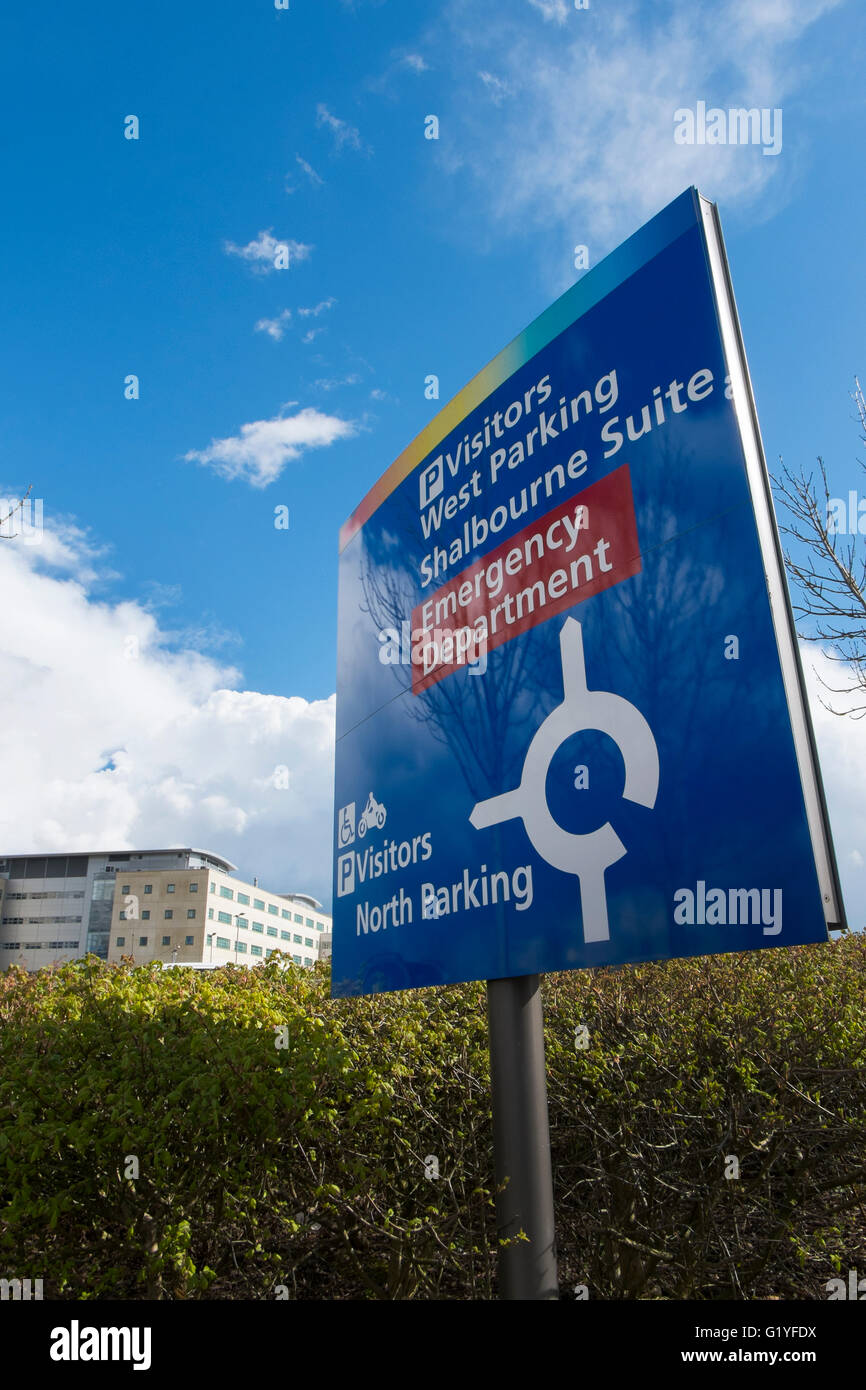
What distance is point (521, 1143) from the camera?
354 centimetres

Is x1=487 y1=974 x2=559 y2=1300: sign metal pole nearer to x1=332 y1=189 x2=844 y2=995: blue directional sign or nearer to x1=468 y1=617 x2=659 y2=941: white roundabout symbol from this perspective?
x1=332 y1=189 x2=844 y2=995: blue directional sign

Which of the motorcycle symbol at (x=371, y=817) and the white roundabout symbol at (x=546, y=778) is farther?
the motorcycle symbol at (x=371, y=817)

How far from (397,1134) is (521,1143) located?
1.44 m

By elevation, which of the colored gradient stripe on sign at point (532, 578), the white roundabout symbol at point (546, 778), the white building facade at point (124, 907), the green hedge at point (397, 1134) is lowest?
the green hedge at point (397, 1134)

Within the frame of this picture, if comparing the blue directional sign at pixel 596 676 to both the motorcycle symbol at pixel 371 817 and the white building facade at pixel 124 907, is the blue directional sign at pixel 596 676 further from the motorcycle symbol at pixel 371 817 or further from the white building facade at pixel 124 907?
the white building facade at pixel 124 907

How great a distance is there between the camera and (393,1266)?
4.77m

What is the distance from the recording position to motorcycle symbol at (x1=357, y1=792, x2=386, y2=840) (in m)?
4.75

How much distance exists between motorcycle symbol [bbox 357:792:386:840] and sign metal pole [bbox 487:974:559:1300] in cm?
128

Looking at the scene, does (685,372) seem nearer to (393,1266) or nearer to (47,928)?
(393,1266)

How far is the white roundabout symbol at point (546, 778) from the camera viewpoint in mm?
3062

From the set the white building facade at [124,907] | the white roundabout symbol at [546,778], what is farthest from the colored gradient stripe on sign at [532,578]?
the white building facade at [124,907]

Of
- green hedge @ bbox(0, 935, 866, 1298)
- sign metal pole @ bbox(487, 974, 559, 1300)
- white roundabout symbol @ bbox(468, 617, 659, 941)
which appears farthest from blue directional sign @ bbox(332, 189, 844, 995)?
green hedge @ bbox(0, 935, 866, 1298)

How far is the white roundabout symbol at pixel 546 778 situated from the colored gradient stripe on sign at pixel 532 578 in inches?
9.0
